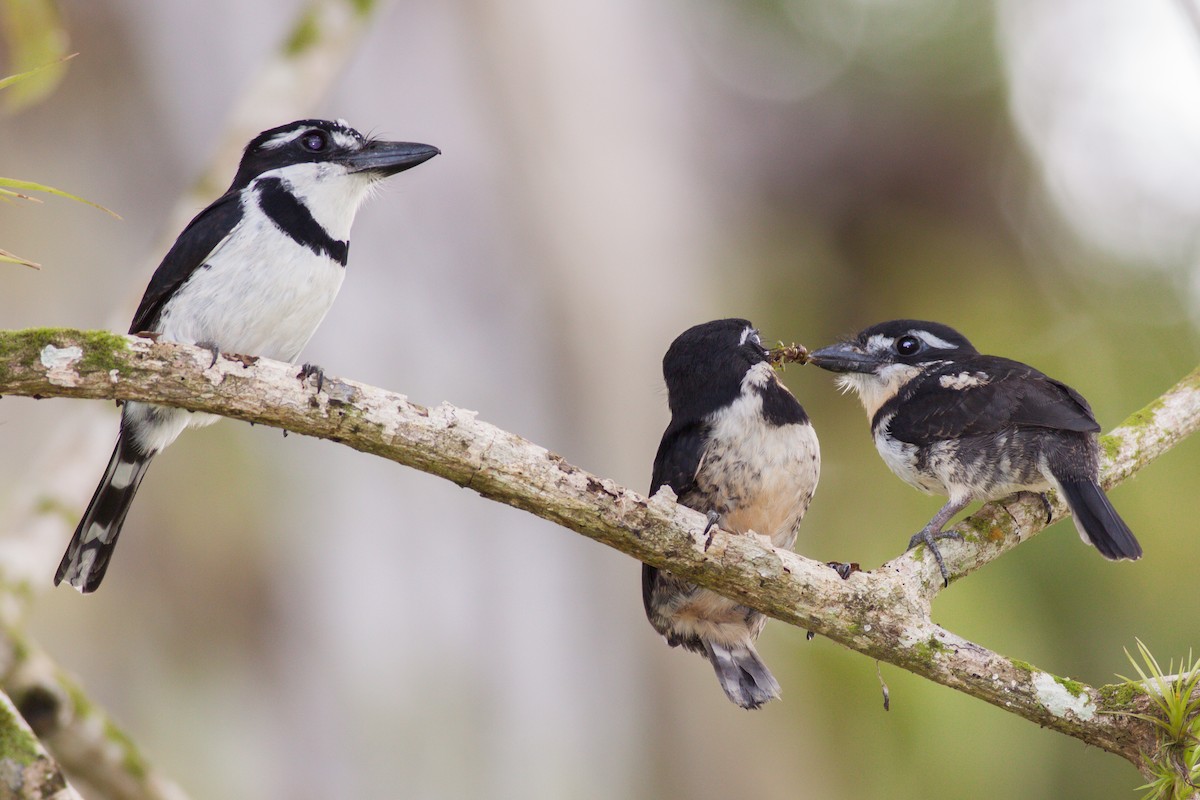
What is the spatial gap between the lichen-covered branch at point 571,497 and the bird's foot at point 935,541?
8.9 inches

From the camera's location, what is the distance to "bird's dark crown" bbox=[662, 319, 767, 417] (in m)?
3.81

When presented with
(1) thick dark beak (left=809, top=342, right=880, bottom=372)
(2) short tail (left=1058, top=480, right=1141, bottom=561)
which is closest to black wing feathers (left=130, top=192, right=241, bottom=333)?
(1) thick dark beak (left=809, top=342, right=880, bottom=372)

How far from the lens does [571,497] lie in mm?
2605

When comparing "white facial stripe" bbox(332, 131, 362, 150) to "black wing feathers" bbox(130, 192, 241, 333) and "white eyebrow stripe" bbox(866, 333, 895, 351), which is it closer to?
"black wing feathers" bbox(130, 192, 241, 333)

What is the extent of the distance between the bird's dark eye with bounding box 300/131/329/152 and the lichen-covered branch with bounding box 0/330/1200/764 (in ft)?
4.66

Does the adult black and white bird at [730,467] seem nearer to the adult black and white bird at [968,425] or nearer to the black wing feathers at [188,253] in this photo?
the adult black and white bird at [968,425]

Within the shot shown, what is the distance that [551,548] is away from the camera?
8578 millimetres

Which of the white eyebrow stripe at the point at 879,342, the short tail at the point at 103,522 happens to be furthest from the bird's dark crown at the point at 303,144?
the white eyebrow stripe at the point at 879,342

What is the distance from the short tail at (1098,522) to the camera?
10.6 feet

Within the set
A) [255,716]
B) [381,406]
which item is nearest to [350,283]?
[255,716]

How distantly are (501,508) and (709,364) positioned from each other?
470cm

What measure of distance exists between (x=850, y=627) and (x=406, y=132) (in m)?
6.14

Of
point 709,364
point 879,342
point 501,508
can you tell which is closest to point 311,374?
point 709,364

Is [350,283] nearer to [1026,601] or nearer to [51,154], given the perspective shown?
[51,154]
